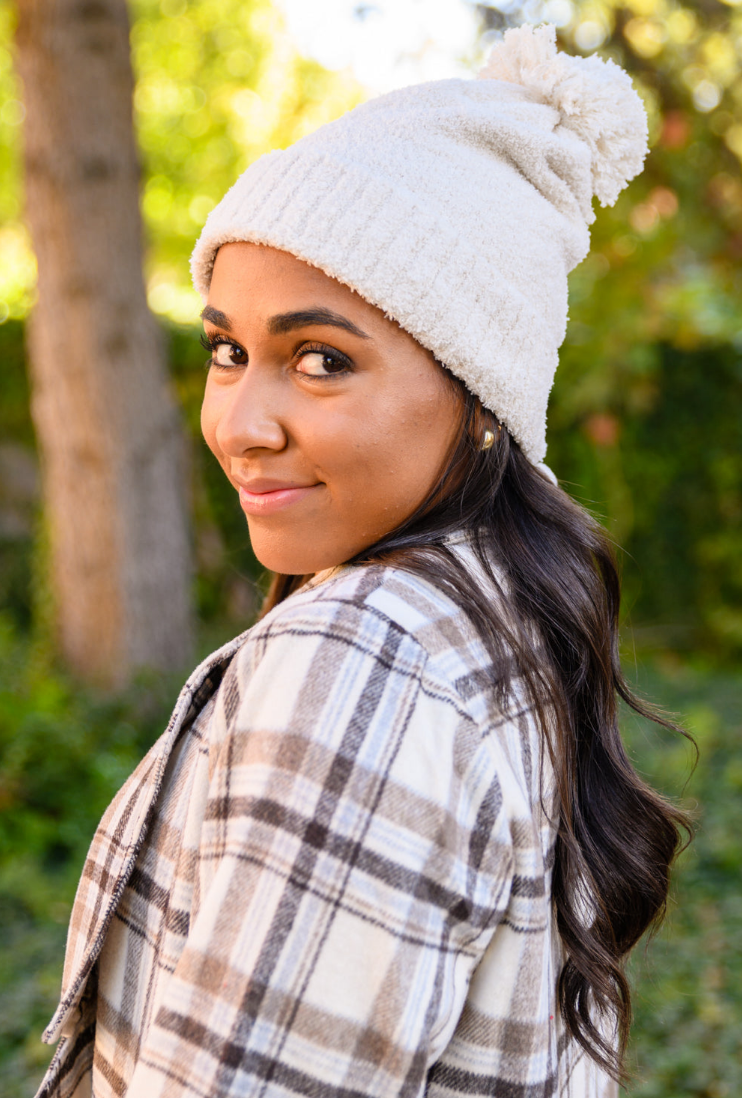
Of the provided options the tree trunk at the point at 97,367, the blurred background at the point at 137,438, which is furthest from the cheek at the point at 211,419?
the tree trunk at the point at 97,367

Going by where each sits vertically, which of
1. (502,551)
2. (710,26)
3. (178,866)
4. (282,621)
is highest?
(710,26)

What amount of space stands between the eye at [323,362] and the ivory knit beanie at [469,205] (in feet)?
0.26

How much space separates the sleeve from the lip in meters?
0.26

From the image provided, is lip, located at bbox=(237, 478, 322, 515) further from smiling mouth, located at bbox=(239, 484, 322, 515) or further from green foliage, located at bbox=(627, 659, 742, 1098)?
green foliage, located at bbox=(627, 659, 742, 1098)

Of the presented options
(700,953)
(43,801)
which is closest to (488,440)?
(700,953)

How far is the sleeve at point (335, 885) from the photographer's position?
2.90 feet

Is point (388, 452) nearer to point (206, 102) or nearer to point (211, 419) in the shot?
point (211, 419)

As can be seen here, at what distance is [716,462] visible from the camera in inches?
336

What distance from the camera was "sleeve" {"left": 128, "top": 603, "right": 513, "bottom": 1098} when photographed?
88 centimetres

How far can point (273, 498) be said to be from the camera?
3.96 feet

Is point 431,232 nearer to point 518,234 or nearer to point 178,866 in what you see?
point 518,234

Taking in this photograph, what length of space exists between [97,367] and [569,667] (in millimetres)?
4402

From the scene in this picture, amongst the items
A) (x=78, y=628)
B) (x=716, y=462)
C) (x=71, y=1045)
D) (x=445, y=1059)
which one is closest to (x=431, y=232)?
(x=445, y=1059)

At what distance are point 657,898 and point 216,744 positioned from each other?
745mm
